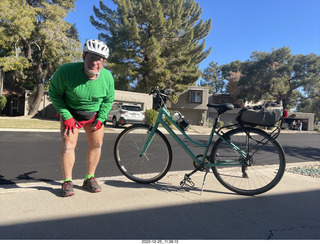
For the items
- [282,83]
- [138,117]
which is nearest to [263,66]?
Result: [282,83]

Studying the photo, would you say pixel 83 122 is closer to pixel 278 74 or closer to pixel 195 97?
pixel 195 97

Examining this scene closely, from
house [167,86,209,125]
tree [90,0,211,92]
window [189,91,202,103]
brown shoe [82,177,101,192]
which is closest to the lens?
brown shoe [82,177,101,192]

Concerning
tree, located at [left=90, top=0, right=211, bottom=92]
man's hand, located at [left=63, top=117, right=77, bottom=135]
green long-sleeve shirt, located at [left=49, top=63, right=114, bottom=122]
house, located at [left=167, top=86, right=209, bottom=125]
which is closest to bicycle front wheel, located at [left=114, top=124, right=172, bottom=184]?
green long-sleeve shirt, located at [left=49, top=63, right=114, bottom=122]

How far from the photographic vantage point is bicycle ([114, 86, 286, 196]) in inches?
118

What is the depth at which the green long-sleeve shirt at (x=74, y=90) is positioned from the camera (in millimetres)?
2596

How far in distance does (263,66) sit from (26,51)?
118 feet

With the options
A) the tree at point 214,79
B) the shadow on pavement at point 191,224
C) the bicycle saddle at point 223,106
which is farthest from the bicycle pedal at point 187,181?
the tree at point 214,79

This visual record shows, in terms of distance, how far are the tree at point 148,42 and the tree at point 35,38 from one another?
5223 mm

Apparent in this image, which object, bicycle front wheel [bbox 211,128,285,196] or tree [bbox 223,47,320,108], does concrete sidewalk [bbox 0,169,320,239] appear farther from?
tree [bbox 223,47,320,108]

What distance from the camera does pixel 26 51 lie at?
69.3ft

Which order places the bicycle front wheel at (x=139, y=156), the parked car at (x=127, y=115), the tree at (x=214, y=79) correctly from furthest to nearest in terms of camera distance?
the tree at (x=214, y=79) → the parked car at (x=127, y=115) → the bicycle front wheel at (x=139, y=156)

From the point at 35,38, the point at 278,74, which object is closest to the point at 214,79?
the point at 278,74

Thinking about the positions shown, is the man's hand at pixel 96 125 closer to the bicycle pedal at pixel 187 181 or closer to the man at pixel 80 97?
the man at pixel 80 97

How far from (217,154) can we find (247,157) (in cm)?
40
